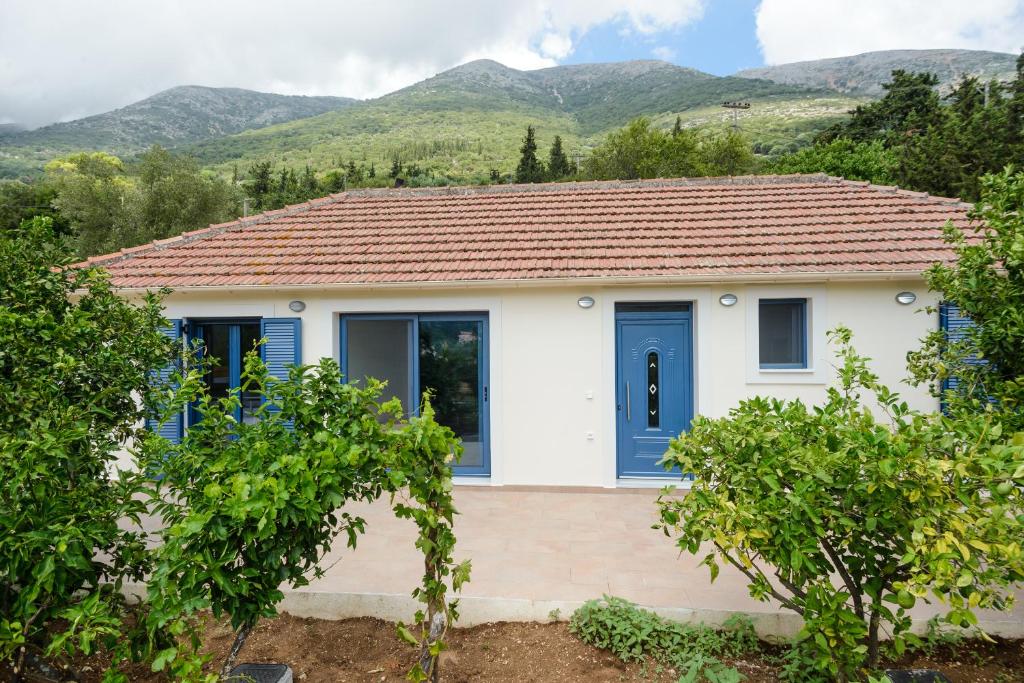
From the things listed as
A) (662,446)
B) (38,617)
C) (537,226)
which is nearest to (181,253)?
(537,226)

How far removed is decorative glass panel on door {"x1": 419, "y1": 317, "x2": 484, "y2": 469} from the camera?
28.6 feet

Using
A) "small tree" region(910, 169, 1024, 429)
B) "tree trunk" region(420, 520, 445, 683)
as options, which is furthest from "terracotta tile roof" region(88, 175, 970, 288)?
"tree trunk" region(420, 520, 445, 683)

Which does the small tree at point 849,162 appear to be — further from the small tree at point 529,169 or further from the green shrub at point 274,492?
the green shrub at point 274,492

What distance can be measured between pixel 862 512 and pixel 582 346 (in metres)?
5.22

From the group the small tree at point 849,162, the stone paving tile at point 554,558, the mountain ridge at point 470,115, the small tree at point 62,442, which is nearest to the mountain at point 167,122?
the mountain ridge at point 470,115

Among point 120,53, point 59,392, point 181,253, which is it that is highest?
point 120,53

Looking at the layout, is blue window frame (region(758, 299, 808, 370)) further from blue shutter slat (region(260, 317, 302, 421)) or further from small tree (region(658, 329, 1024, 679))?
blue shutter slat (region(260, 317, 302, 421))

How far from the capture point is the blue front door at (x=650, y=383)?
8320mm

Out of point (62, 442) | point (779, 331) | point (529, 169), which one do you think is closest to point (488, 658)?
point (62, 442)

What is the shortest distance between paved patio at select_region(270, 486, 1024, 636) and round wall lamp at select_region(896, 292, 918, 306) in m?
4.37

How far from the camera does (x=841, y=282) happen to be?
7.90m

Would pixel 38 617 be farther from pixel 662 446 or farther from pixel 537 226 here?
pixel 537 226

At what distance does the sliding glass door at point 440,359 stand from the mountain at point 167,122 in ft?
286

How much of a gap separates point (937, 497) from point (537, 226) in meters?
7.90
